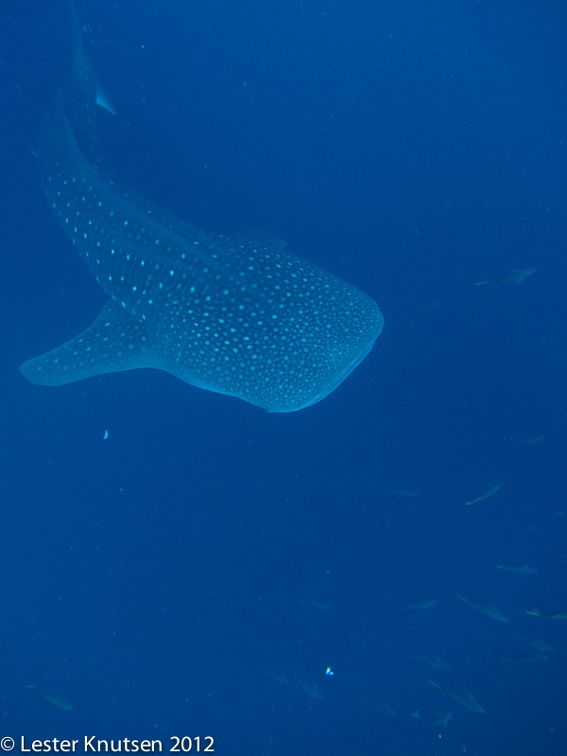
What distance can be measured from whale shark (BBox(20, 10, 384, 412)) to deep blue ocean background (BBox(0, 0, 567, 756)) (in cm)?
117

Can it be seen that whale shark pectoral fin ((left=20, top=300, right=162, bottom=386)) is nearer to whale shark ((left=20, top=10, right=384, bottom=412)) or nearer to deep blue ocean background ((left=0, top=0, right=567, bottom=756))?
whale shark ((left=20, top=10, right=384, bottom=412))

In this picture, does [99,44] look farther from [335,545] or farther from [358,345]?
[335,545]

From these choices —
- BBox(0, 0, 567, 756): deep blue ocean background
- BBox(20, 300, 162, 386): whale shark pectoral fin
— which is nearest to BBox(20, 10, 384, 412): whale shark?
BBox(20, 300, 162, 386): whale shark pectoral fin

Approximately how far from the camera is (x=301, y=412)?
598cm

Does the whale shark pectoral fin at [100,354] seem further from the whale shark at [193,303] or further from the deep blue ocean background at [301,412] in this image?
the deep blue ocean background at [301,412]

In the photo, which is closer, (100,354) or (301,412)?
(100,354)

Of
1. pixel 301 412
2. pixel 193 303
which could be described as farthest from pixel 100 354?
pixel 301 412

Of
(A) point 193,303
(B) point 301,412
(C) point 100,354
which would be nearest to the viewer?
(A) point 193,303

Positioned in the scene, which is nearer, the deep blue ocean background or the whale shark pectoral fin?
the whale shark pectoral fin

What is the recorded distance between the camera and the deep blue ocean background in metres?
5.89

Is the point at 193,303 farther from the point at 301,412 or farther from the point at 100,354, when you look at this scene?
the point at 301,412

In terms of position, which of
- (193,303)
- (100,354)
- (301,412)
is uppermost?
(193,303)

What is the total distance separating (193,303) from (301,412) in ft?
7.72

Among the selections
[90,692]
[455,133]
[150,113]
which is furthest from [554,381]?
[90,692]
